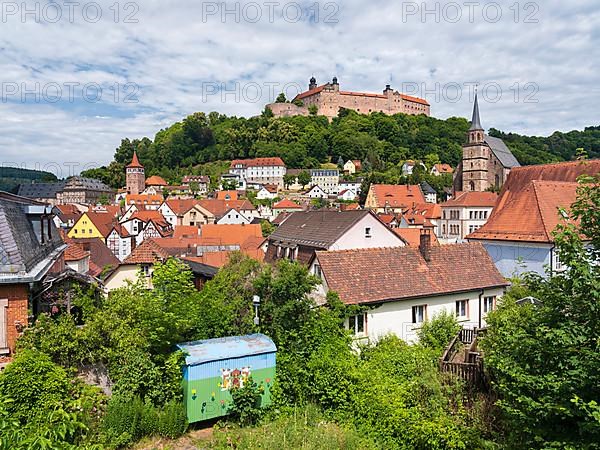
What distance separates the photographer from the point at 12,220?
11.4 meters

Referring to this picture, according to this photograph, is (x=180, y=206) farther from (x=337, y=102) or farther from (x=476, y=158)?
(x=337, y=102)

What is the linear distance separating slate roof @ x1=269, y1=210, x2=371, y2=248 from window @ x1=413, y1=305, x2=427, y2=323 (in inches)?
275

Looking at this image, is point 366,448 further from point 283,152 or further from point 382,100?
point 382,100

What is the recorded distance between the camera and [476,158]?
8225cm

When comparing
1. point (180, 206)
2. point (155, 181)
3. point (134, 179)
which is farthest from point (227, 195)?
point (134, 179)

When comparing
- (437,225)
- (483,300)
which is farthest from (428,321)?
(437,225)

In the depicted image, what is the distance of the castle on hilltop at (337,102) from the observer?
561 ft

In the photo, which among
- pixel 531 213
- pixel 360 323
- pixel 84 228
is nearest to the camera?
pixel 360 323

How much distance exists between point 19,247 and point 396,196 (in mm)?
79692

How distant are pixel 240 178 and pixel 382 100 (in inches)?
3035

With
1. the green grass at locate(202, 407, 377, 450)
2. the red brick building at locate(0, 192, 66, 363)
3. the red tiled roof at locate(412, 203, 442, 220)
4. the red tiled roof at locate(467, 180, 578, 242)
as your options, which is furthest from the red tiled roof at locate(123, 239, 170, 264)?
the red tiled roof at locate(412, 203, 442, 220)

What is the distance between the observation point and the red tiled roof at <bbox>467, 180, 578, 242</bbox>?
82.2 feet

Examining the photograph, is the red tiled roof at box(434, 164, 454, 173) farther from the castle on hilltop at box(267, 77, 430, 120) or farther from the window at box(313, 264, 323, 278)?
the window at box(313, 264, 323, 278)

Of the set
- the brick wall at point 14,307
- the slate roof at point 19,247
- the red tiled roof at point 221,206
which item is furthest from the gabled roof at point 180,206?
the brick wall at point 14,307
